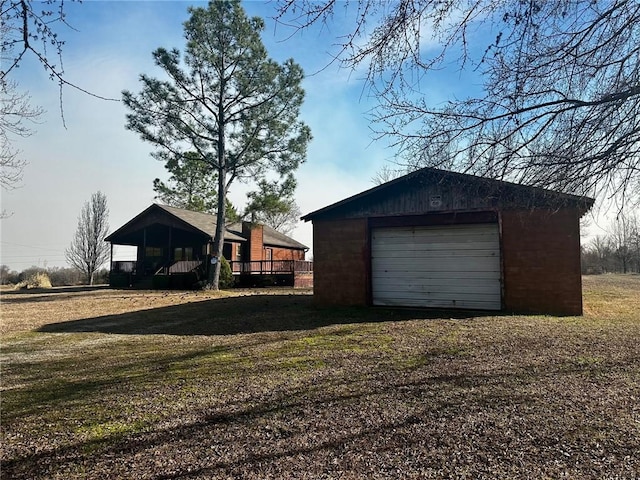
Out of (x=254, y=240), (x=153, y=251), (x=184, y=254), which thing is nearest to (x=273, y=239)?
(x=254, y=240)

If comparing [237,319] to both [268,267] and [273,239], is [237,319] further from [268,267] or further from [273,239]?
[273,239]

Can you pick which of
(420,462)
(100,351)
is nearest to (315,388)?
(420,462)

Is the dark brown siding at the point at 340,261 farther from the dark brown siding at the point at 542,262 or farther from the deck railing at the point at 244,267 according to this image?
the deck railing at the point at 244,267

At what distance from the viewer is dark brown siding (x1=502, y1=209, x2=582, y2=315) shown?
31.0 ft

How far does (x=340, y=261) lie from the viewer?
39.0 feet

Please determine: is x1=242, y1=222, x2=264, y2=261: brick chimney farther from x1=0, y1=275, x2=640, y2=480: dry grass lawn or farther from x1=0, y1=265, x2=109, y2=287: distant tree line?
x1=0, y1=275, x2=640, y2=480: dry grass lawn

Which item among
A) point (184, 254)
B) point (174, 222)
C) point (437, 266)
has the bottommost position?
point (437, 266)

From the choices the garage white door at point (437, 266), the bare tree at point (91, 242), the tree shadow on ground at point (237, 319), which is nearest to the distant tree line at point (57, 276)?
the bare tree at point (91, 242)

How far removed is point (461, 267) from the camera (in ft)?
34.8

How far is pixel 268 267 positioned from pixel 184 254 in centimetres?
628

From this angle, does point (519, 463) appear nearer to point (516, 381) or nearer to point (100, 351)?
point (516, 381)

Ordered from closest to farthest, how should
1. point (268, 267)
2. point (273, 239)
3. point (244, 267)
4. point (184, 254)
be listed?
1. point (268, 267)
2. point (244, 267)
3. point (184, 254)
4. point (273, 239)

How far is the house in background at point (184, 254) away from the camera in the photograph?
24172 millimetres

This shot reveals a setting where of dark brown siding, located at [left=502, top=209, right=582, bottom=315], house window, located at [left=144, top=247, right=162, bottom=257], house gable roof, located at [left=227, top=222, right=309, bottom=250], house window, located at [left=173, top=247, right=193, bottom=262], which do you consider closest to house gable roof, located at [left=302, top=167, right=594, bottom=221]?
dark brown siding, located at [left=502, top=209, right=582, bottom=315]
